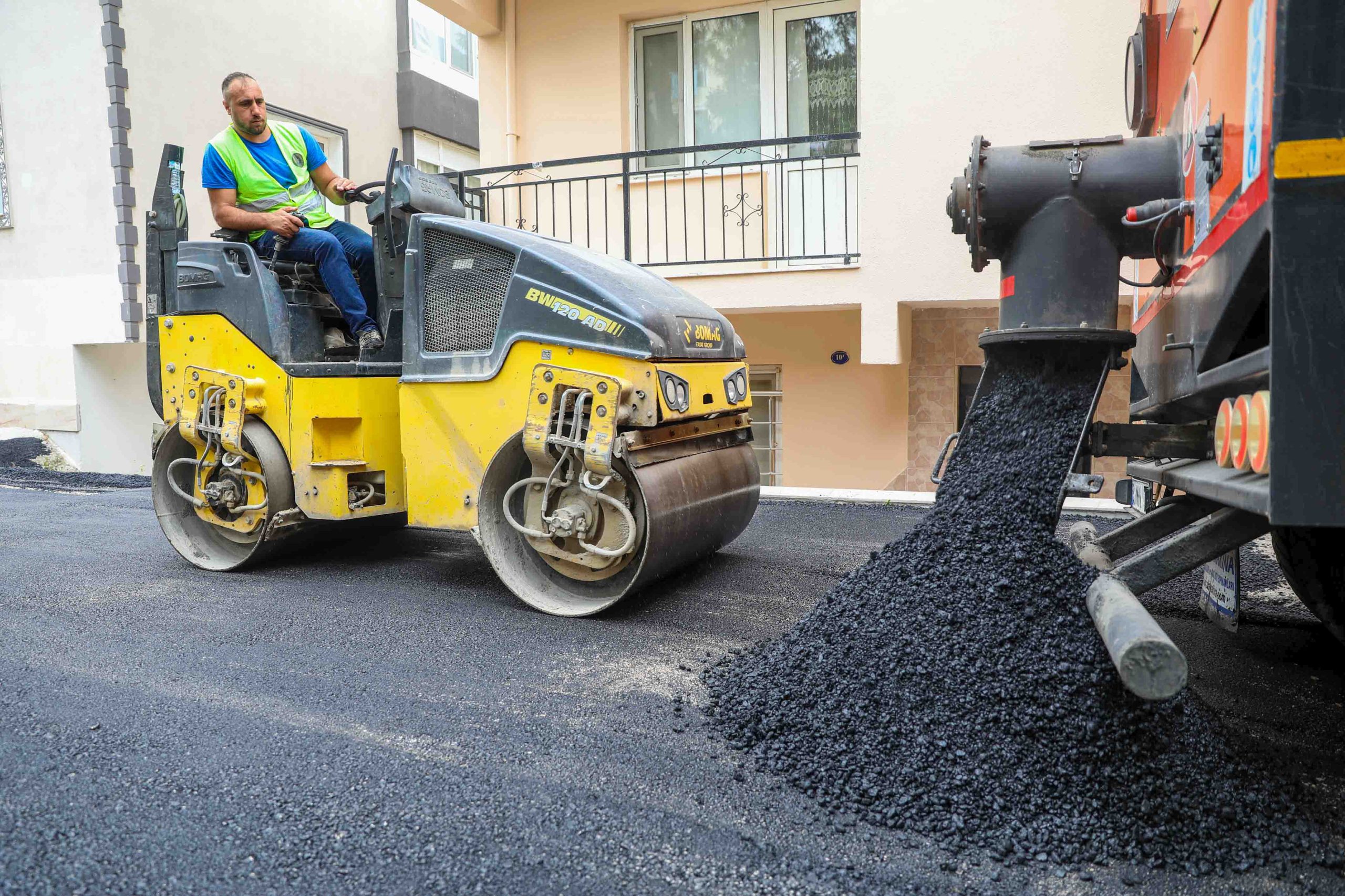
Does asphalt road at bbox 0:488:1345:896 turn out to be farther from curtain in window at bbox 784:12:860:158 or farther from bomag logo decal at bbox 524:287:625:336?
curtain in window at bbox 784:12:860:158

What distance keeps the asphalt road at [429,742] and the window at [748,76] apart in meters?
5.88

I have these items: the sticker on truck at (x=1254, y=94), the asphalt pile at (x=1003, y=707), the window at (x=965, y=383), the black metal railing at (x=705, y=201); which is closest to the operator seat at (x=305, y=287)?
the asphalt pile at (x=1003, y=707)

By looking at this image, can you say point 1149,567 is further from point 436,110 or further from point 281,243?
point 436,110

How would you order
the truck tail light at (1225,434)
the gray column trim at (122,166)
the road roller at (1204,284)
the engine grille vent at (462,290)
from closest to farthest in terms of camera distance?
the road roller at (1204,284), the truck tail light at (1225,434), the engine grille vent at (462,290), the gray column trim at (122,166)

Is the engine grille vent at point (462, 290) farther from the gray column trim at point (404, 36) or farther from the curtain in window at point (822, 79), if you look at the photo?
the gray column trim at point (404, 36)

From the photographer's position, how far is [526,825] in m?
2.24

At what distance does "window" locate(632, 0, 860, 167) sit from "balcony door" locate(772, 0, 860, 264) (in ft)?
0.03

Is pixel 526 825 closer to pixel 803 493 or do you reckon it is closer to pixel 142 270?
pixel 803 493

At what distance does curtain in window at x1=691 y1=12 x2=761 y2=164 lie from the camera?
9.38 meters

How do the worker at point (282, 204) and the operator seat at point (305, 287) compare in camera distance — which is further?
the operator seat at point (305, 287)

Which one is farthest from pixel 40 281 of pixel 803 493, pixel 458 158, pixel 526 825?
pixel 526 825

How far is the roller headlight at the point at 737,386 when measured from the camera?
15.2 ft

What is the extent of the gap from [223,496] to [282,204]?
148 centimetres

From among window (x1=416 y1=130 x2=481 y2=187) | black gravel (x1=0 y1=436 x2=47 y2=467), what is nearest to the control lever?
black gravel (x1=0 y1=436 x2=47 y2=467)
